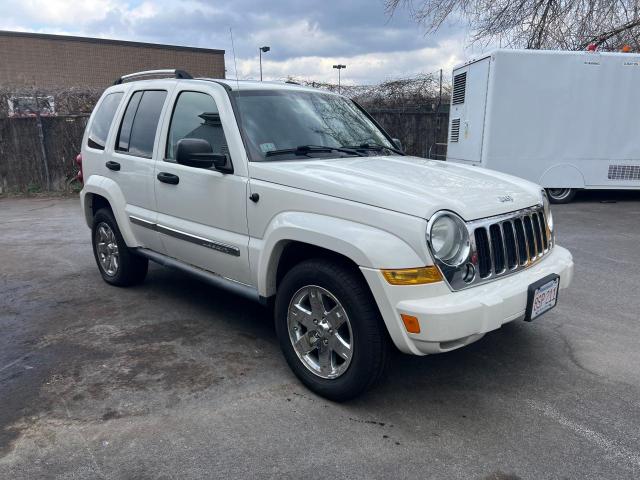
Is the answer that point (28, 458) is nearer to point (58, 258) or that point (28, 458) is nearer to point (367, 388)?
point (367, 388)

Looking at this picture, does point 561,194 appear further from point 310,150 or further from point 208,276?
point 208,276

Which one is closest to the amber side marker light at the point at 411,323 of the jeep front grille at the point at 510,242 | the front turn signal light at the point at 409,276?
the front turn signal light at the point at 409,276

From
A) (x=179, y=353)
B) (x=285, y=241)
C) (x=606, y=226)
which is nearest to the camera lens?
(x=285, y=241)

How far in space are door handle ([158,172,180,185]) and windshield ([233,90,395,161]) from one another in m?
0.77

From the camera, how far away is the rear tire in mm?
5214

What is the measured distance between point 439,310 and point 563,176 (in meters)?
9.00

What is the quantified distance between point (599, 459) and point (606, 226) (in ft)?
22.3

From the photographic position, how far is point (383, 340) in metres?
2.96

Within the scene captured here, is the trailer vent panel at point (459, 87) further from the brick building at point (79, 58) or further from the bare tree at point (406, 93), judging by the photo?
the brick building at point (79, 58)

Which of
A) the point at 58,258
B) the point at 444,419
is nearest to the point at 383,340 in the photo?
the point at 444,419

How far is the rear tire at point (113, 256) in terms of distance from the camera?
17.1 feet

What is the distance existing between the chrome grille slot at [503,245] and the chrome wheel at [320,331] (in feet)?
2.34

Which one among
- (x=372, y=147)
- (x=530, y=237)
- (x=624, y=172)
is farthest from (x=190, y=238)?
(x=624, y=172)

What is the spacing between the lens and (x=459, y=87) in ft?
36.6
